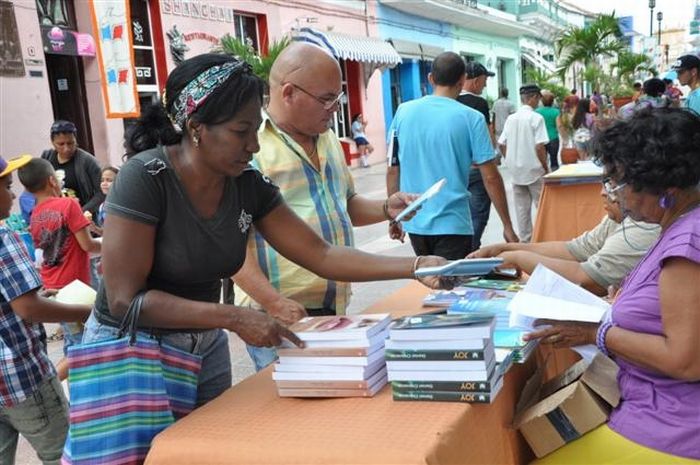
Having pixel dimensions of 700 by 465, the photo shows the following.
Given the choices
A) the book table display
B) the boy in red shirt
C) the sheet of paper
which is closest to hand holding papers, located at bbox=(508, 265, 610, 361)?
the sheet of paper

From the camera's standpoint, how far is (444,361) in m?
1.55

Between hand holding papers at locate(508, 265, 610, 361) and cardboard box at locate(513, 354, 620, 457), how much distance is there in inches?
2.9

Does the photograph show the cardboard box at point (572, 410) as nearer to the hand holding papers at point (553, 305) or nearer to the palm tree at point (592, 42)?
the hand holding papers at point (553, 305)

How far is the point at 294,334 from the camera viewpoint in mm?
1675

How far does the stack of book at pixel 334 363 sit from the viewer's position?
5.36 ft

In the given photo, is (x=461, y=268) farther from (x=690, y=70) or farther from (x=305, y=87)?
(x=690, y=70)

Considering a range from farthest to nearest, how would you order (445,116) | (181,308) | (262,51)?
(262,51) → (445,116) → (181,308)

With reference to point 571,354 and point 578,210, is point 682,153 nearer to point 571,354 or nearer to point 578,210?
point 571,354

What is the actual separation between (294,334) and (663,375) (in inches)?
37.7

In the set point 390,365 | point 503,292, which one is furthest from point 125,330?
point 503,292

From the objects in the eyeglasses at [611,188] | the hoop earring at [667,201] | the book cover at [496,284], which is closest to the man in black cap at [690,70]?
the book cover at [496,284]

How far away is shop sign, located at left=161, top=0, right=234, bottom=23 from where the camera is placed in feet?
39.1

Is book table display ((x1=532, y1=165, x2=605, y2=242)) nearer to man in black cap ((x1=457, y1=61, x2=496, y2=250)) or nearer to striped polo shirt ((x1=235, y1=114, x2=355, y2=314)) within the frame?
man in black cap ((x1=457, y1=61, x2=496, y2=250))

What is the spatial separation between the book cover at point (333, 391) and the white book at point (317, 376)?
26 mm
